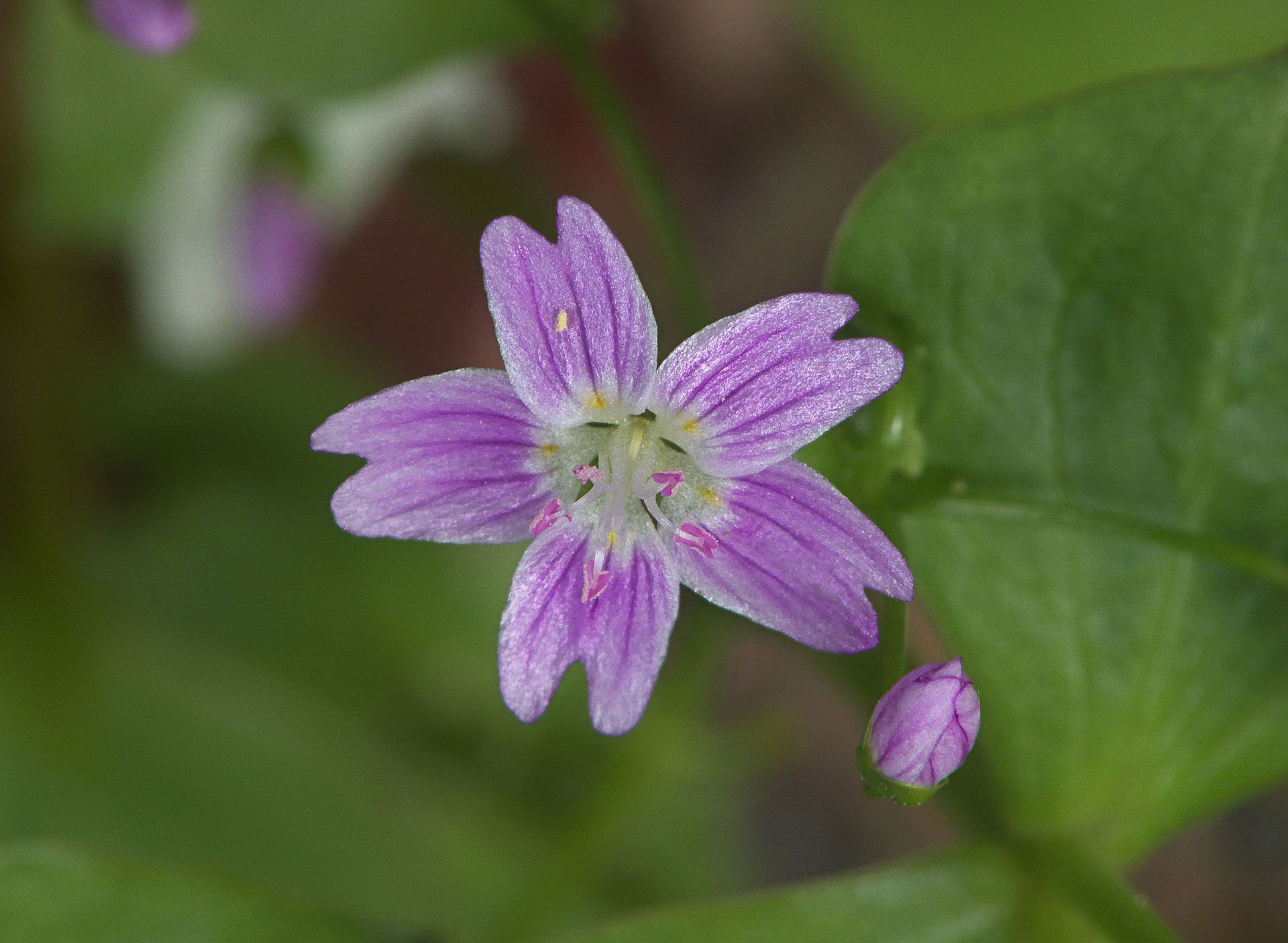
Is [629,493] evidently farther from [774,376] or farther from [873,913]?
[873,913]

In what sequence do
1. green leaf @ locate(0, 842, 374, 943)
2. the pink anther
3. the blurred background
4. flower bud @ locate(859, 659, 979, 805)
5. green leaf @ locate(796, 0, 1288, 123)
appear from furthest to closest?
green leaf @ locate(796, 0, 1288, 123) < the blurred background < green leaf @ locate(0, 842, 374, 943) < the pink anther < flower bud @ locate(859, 659, 979, 805)

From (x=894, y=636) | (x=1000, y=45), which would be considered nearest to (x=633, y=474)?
(x=894, y=636)

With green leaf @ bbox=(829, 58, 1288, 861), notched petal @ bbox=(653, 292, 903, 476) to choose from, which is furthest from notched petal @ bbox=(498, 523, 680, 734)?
green leaf @ bbox=(829, 58, 1288, 861)

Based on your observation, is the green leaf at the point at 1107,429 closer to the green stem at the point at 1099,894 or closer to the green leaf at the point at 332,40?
the green stem at the point at 1099,894

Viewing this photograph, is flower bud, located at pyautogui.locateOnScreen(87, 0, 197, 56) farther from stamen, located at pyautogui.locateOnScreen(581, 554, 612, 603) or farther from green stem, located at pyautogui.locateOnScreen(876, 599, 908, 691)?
green stem, located at pyautogui.locateOnScreen(876, 599, 908, 691)

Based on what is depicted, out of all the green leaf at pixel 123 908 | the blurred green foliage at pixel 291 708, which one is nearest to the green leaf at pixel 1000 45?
the blurred green foliage at pixel 291 708

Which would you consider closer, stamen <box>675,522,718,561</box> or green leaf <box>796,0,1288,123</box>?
stamen <box>675,522,718,561</box>
